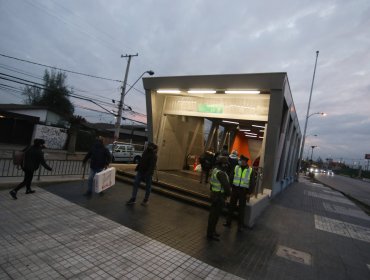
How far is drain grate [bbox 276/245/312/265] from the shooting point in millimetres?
5470

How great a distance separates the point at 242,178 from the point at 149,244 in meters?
3.08

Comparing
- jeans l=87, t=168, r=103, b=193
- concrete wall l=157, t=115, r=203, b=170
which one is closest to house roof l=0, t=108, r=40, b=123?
concrete wall l=157, t=115, r=203, b=170

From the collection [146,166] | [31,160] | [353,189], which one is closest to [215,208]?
[146,166]

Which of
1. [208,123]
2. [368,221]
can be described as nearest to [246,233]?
[368,221]

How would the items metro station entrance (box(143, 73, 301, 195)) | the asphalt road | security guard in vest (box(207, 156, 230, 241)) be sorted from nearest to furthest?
security guard in vest (box(207, 156, 230, 241)) < metro station entrance (box(143, 73, 301, 195)) < the asphalt road

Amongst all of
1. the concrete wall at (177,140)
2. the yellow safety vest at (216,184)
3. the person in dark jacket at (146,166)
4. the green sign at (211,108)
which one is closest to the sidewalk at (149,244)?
the person in dark jacket at (146,166)

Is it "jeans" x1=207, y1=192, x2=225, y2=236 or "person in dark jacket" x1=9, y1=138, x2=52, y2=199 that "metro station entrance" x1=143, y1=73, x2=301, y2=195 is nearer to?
"jeans" x1=207, y1=192, x2=225, y2=236

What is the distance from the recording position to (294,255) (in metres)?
5.72

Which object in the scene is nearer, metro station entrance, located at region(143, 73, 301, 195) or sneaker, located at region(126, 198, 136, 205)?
→ sneaker, located at region(126, 198, 136, 205)

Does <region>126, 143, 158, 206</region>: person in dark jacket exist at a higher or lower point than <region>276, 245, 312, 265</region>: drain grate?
higher

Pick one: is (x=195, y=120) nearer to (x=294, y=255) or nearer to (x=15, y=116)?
(x=294, y=255)

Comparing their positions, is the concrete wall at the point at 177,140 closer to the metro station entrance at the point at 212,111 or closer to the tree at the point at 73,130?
the metro station entrance at the point at 212,111

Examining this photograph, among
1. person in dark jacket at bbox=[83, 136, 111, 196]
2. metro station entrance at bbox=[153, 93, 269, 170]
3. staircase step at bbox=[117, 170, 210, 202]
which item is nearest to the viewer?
person in dark jacket at bbox=[83, 136, 111, 196]

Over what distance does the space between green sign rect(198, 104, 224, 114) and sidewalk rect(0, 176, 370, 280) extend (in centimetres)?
568
